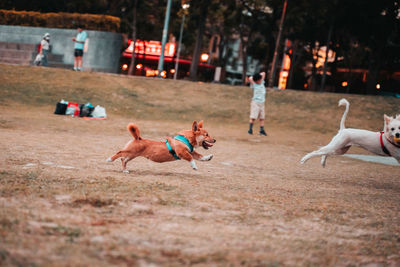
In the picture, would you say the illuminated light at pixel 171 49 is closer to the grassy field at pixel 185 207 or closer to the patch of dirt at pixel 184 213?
the grassy field at pixel 185 207

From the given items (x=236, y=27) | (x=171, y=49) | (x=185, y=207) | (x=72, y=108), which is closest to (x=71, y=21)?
(x=236, y=27)

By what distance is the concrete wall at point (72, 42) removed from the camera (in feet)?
81.1

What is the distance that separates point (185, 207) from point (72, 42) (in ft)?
75.7

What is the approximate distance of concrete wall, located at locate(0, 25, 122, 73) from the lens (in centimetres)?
2472

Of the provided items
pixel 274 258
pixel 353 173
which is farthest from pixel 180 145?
→ pixel 353 173

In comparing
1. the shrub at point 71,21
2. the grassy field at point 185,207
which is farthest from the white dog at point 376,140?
the shrub at point 71,21

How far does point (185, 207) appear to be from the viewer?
3.93 m

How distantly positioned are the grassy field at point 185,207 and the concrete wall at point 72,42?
1447cm

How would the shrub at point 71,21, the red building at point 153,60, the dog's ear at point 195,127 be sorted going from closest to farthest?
the dog's ear at point 195,127
the shrub at point 71,21
the red building at point 153,60

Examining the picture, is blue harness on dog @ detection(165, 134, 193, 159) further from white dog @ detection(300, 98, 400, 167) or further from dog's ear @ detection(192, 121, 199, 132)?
white dog @ detection(300, 98, 400, 167)

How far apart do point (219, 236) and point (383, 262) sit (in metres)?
1.16

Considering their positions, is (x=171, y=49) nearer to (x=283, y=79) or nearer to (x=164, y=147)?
(x=283, y=79)

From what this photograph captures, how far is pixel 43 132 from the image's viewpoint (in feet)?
30.9

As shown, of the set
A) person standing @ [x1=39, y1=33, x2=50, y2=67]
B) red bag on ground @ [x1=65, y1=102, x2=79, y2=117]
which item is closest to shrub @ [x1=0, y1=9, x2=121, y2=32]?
person standing @ [x1=39, y1=33, x2=50, y2=67]
